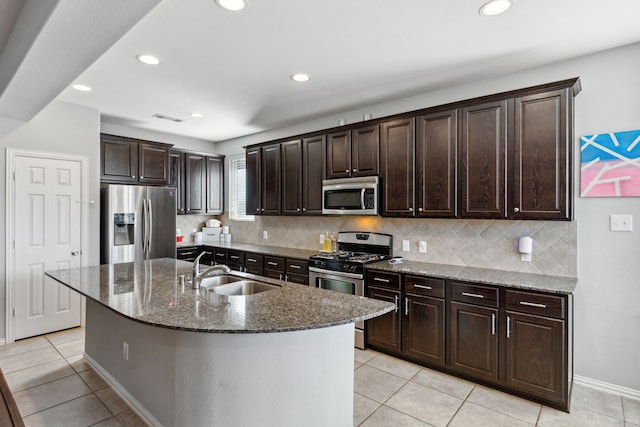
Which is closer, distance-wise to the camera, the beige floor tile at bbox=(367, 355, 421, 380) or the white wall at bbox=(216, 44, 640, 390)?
the white wall at bbox=(216, 44, 640, 390)

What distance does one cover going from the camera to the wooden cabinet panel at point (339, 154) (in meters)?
4.02

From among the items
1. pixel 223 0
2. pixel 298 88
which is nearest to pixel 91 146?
pixel 298 88

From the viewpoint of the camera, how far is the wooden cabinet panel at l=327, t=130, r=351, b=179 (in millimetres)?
4015

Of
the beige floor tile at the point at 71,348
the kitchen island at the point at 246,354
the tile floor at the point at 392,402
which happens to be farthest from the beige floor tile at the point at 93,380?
the kitchen island at the point at 246,354

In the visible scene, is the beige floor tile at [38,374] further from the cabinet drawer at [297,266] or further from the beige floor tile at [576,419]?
the beige floor tile at [576,419]

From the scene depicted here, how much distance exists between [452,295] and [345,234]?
65.4 inches

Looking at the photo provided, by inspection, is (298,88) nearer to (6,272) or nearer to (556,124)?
(556,124)

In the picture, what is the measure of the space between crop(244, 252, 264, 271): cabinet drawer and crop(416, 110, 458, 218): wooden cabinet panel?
2.22 metres

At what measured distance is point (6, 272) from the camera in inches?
145

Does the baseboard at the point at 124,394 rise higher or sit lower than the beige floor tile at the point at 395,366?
higher

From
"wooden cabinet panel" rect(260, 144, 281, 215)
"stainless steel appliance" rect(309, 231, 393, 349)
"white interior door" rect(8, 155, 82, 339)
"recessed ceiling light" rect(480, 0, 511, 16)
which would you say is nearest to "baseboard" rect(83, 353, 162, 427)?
"white interior door" rect(8, 155, 82, 339)

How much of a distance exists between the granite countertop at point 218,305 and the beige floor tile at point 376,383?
105 centimetres

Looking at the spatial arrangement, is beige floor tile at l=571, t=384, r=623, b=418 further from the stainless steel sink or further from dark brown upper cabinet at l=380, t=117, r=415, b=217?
the stainless steel sink

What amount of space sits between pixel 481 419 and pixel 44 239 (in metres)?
4.65
